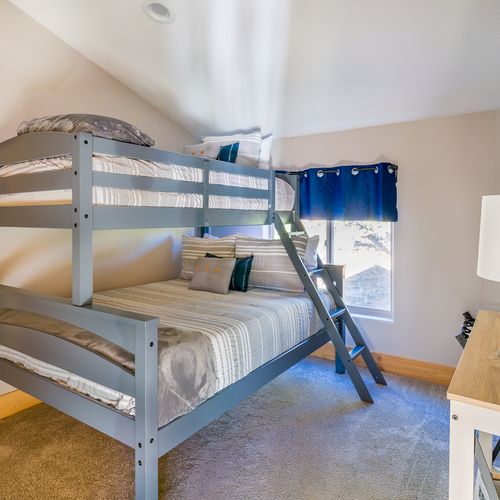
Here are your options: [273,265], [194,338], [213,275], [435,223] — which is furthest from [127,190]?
[435,223]

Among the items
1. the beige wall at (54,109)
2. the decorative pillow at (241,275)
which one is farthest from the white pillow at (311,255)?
the beige wall at (54,109)

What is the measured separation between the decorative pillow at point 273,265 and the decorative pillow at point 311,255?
2.4 inches

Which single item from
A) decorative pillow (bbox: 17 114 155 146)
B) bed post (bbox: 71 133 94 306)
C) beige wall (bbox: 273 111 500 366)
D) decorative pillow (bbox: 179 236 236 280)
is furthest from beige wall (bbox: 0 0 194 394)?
beige wall (bbox: 273 111 500 366)

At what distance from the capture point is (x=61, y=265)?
8.94 ft

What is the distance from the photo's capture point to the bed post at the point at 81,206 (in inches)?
54.4

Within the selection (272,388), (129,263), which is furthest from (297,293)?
(129,263)

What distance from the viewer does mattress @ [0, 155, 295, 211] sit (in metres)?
1.48

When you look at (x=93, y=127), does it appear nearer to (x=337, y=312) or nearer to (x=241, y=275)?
(x=241, y=275)

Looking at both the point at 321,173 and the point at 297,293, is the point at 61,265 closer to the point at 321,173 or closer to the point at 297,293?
the point at 297,293

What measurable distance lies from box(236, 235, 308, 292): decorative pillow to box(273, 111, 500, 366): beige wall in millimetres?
867

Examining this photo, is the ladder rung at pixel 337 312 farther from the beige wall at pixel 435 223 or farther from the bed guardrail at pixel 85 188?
the bed guardrail at pixel 85 188

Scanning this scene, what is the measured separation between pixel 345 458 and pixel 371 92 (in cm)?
238

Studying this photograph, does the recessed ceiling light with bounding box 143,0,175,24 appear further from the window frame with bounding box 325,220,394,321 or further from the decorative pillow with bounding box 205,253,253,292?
the window frame with bounding box 325,220,394,321

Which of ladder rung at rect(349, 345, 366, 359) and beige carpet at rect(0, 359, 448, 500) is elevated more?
ladder rung at rect(349, 345, 366, 359)
